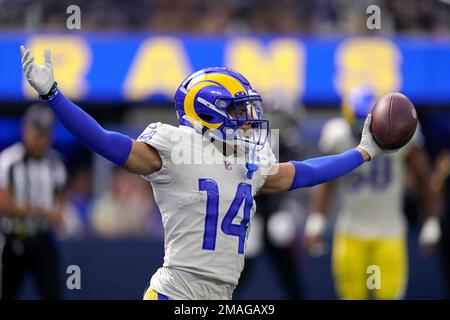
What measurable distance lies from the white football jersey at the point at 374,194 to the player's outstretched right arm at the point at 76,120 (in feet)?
9.83

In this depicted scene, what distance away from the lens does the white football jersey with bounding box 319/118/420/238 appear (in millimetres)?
6551

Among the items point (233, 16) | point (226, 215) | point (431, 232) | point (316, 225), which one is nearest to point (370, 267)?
point (316, 225)

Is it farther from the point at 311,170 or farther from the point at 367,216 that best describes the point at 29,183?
the point at 311,170

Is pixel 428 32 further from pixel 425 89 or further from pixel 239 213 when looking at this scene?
pixel 239 213

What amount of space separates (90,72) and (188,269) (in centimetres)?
642

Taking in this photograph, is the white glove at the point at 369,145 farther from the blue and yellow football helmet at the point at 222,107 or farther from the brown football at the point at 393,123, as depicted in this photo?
the blue and yellow football helmet at the point at 222,107

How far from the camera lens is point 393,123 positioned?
4.31 metres

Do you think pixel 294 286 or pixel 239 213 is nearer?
pixel 239 213

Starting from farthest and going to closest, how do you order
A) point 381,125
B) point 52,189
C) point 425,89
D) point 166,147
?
point 425,89 → point 52,189 → point 381,125 → point 166,147

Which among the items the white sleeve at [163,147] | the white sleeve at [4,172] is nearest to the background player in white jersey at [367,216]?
the white sleeve at [4,172]

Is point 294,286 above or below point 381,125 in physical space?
below

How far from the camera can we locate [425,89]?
33.0ft

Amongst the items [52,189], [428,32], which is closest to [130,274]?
[52,189]

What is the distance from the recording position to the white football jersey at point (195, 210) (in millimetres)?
3887
